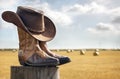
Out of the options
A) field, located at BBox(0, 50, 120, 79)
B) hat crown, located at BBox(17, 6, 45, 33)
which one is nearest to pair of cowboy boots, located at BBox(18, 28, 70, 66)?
hat crown, located at BBox(17, 6, 45, 33)

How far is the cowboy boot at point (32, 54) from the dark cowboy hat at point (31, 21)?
88mm

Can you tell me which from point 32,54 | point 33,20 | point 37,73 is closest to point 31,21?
point 33,20

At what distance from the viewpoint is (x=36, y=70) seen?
5578mm

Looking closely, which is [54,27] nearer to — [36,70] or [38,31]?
[38,31]

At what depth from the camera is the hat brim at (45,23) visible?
566cm

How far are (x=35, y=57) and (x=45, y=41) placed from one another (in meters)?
0.28

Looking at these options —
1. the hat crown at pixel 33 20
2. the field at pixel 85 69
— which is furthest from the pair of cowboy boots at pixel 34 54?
the field at pixel 85 69

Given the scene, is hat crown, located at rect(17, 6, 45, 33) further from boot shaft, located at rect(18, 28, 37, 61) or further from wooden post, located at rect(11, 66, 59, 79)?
wooden post, located at rect(11, 66, 59, 79)

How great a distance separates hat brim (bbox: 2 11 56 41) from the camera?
18.6 feet

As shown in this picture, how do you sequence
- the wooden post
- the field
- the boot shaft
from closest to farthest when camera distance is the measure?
the wooden post < the boot shaft < the field

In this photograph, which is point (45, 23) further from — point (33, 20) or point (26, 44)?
point (26, 44)

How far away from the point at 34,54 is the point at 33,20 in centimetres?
47

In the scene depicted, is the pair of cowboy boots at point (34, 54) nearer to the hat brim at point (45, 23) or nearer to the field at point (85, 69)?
the hat brim at point (45, 23)

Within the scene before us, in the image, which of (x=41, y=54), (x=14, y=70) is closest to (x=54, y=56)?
(x=41, y=54)
